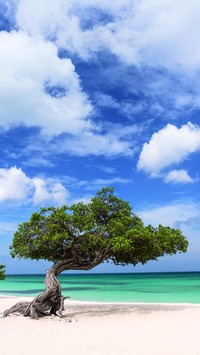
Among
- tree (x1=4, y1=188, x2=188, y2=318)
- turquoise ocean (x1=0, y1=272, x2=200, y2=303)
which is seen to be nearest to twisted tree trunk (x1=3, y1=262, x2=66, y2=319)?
tree (x1=4, y1=188, x2=188, y2=318)

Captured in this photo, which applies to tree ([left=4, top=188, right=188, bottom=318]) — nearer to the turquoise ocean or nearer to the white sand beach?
the white sand beach

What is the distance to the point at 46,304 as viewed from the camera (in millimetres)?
18359

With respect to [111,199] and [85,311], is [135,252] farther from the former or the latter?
[85,311]

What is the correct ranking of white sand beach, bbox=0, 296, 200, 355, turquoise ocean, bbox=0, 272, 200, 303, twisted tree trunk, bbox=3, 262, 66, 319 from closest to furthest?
white sand beach, bbox=0, 296, 200, 355, twisted tree trunk, bbox=3, 262, 66, 319, turquoise ocean, bbox=0, 272, 200, 303

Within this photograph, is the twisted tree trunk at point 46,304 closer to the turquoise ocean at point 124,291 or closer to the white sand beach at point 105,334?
the white sand beach at point 105,334

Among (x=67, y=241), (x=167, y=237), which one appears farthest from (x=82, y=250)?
(x=167, y=237)

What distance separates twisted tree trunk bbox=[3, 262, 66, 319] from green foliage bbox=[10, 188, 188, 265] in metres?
1.45

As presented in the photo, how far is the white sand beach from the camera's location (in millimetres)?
11938

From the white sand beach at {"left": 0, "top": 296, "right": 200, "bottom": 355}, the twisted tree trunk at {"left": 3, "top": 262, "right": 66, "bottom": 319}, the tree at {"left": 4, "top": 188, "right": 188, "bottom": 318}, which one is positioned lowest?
the white sand beach at {"left": 0, "top": 296, "right": 200, "bottom": 355}

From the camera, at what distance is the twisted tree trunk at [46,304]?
18062 millimetres

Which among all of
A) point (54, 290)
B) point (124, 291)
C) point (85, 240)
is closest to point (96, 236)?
point (85, 240)

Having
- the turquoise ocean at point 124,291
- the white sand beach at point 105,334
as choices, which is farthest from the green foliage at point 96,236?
the turquoise ocean at point 124,291

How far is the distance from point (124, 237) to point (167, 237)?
2.22 meters

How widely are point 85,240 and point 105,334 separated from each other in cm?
520
